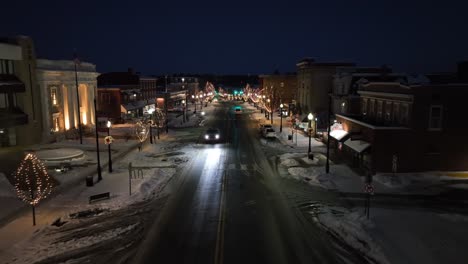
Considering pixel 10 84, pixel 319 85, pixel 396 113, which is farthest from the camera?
pixel 319 85

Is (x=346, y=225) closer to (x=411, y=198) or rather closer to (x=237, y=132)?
(x=411, y=198)

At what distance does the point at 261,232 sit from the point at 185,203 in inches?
224

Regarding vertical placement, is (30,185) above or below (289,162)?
above

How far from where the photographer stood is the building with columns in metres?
40.1

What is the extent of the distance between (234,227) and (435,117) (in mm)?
17979

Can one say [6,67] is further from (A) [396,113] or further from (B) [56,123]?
(A) [396,113]

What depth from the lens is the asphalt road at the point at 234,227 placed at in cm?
1377

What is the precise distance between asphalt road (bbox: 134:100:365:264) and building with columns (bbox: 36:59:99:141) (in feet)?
74.7

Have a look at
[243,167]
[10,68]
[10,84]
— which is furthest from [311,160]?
[10,68]

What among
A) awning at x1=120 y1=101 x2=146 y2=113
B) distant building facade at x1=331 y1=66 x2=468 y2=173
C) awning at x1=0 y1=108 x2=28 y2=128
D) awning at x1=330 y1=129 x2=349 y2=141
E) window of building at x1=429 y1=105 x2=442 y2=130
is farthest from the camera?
awning at x1=120 y1=101 x2=146 y2=113

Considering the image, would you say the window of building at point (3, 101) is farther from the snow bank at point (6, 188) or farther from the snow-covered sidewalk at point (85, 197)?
the snow bank at point (6, 188)

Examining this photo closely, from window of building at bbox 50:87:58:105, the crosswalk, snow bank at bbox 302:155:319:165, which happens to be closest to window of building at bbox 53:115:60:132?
window of building at bbox 50:87:58:105

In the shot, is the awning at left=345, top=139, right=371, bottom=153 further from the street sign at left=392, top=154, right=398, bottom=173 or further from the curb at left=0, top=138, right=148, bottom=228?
the curb at left=0, top=138, right=148, bottom=228

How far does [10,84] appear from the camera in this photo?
115 feet
